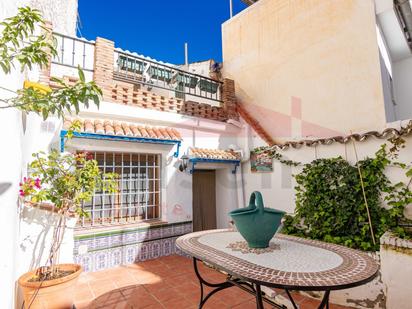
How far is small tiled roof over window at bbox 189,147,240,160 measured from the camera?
24.7ft

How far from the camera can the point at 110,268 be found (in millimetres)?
6125

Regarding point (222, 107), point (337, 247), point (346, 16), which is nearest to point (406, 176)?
point (337, 247)

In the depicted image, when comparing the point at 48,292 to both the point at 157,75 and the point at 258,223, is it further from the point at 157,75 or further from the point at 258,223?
the point at 157,75

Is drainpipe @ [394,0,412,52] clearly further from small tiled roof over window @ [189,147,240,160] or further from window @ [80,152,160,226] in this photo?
window @ [80,152,160,226]

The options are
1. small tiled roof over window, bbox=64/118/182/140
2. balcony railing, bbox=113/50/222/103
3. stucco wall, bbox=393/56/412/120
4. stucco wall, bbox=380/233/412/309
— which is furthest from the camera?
stucco wall, bbox=393/56/412/120

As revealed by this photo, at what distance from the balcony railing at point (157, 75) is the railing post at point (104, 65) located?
1.24ft

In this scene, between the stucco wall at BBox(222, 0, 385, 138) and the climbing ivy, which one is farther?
the stucco wall at BBox(222, 0, 385, 138)

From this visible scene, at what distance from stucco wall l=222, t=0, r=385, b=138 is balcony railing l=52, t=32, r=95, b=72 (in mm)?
5656

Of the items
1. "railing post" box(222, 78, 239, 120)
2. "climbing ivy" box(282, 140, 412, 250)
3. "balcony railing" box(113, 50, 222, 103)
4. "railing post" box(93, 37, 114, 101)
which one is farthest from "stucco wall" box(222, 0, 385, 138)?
"railing post" box(93, 37, 114, 101)

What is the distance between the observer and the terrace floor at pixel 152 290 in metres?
4.36

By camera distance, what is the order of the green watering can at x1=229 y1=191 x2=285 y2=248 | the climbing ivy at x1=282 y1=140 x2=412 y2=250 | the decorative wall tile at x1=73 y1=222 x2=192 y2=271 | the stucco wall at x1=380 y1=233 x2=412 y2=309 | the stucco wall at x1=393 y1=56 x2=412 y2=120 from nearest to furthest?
the green watering can at x1=229 y1=191 x2=285 y2=248 < the stucco wall at x1=380 y1=233 x2=412 y2=309 < the climbing ivy at x1=282 y1=140 x2=412 y2=250 < the decorative wall tile at x1=73 y1=222 x2=192 y2=271 < the stucco wall at x1=393 y1=56 x2=412 y2=120

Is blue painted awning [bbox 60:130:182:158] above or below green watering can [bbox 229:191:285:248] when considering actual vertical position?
above

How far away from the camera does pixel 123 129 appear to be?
20.7 ft

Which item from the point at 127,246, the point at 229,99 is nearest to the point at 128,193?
the point at 127,246
